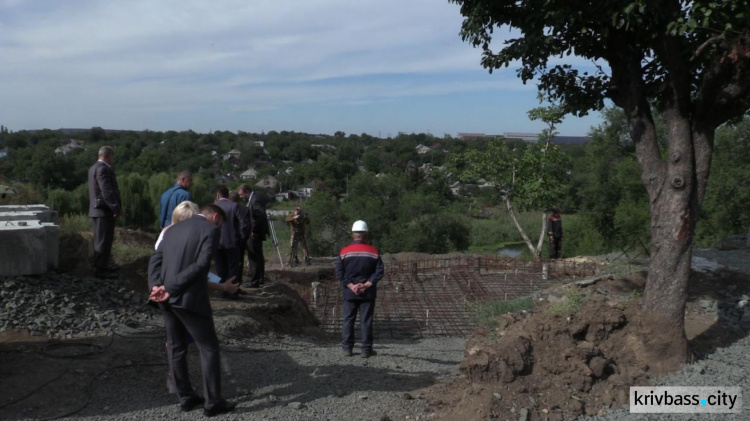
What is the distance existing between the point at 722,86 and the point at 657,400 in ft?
9.51

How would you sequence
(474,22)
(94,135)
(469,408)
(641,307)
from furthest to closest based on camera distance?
(94,135)
(474,22)
(641,307)
(469,408)

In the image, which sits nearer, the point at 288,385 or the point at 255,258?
the point at 288,385

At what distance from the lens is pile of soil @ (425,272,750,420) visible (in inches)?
197

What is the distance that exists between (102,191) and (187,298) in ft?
12.5

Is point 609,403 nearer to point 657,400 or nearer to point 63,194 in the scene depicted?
point 657,400

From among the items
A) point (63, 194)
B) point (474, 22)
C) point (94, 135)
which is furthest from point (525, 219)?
point (94, 135)

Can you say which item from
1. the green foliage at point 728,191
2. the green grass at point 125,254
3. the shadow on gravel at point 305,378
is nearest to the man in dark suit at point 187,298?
the shadow on gravel at point 305,378

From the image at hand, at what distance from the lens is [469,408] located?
4.91m

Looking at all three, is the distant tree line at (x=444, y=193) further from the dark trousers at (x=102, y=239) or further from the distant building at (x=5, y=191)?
the dark trousers at (x=102, y=239)

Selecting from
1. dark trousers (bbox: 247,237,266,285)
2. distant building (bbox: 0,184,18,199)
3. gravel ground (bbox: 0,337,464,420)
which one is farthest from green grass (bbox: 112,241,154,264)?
gravel ground (bbox: 0,337,464,420)

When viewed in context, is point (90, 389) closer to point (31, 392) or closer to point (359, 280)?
point (31, 392)

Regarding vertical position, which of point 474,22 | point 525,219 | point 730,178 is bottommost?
point 525,219

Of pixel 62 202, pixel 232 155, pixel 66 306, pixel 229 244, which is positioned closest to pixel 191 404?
pixel 66 306

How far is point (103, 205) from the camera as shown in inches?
309
